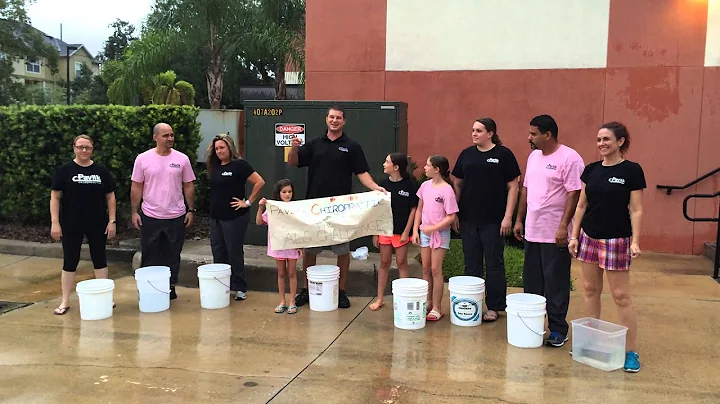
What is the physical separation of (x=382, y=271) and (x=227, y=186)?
185 cm

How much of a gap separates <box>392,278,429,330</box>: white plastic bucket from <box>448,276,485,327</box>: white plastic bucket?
0.90 feet

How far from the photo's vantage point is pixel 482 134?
17.5 feet

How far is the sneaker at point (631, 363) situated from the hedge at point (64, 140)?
682cm

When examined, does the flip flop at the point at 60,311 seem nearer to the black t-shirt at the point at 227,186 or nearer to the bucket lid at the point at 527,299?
the black t-shirt at the point at 227,186

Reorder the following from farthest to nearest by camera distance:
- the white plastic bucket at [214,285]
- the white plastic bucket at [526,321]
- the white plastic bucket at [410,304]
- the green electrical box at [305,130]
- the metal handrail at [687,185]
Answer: the metal handrail at [687,185], the green electrical box at [305,130], the white plastic bucket at [214,285], the white plastic bucket at [410,304], the white plastic bucket at [526,321]

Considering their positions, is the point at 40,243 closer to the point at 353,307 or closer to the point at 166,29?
the point at 353,307

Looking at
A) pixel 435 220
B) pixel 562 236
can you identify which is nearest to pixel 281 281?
pixel 435 220

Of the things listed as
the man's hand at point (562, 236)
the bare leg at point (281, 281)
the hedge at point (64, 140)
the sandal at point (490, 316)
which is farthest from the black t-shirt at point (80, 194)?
→ the man's hand at point (562, 236)

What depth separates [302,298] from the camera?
20.5 ft

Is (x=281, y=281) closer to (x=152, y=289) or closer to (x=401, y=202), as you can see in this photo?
(x=152, y=289)

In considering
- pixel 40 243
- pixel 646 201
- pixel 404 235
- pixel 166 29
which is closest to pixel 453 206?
pixel 404 235

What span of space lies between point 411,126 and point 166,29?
7993mm

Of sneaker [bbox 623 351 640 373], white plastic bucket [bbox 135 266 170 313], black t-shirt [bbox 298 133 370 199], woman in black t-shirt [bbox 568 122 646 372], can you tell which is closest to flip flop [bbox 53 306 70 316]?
white plastic bucket [bbox 135 266 170 313]

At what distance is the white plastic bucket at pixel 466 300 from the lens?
539 cm
